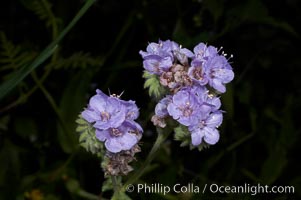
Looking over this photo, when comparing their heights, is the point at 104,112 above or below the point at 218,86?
below

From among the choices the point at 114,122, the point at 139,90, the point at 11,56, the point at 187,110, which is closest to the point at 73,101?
the point at 11,56

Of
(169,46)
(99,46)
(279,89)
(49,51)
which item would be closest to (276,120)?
(279,89)

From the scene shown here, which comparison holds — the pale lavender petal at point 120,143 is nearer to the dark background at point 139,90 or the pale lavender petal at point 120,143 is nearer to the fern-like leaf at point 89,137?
the fern-like leaf at point 89,137

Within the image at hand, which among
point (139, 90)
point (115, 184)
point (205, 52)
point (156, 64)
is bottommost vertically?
point (115, 184)

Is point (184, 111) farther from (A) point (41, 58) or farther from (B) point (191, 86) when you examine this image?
(A) point (41, 58)

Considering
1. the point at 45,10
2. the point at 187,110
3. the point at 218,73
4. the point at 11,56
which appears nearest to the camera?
the point at 187,110
